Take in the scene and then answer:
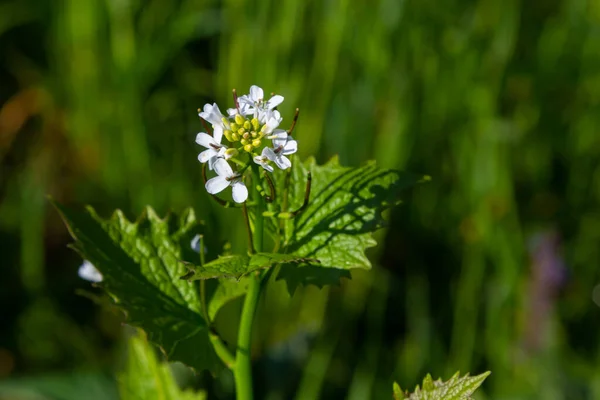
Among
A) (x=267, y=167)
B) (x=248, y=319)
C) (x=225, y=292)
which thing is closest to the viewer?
(x=267, y=167)

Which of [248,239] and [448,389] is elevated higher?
[248,239]

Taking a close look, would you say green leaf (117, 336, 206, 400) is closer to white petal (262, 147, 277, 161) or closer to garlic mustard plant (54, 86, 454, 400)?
garlic mustard plant (54, 86, 454, 400)

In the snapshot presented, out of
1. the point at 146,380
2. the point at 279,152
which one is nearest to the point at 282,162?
the point at 279,152

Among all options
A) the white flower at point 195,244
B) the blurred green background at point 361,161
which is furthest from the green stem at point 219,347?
the blurred green background at point 361,161

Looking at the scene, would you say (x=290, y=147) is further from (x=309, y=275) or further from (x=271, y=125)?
(x=309, y=275)

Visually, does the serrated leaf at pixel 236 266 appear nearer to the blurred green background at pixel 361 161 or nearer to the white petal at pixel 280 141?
the white petal at pixel 280 141

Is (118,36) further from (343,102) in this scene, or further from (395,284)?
(395,284)

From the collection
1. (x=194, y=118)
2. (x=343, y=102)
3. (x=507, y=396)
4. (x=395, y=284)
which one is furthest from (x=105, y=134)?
Result: (x=507, y=396)

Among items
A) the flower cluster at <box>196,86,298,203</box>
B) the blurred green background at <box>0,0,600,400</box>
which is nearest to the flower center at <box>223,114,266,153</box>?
the flower cluster at <box>196,86,298,203</box>
